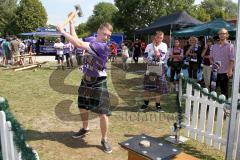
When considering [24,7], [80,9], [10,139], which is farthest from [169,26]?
[24,7]

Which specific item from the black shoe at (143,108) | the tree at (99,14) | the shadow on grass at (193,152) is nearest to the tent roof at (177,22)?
the black shoe at (143,108)

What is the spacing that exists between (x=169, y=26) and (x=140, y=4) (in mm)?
28599

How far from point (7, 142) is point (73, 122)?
3.21 m

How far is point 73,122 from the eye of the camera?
6258 millimetres

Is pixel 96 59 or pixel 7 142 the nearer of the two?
pixel 7 142

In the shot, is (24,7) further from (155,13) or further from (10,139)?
(10,139)

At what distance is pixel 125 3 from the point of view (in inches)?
1818

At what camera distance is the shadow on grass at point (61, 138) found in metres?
5.05

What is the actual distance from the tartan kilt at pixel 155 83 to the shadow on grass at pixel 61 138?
239 centimetres

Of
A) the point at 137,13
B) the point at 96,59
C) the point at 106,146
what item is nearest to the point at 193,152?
the point at 106,146

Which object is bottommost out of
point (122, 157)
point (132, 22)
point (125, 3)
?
point (122, 157)

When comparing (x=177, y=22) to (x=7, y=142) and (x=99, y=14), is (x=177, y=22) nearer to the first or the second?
(x=7, y=142)

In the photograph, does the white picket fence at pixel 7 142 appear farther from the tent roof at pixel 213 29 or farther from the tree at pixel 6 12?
the tree at pixel 6 12

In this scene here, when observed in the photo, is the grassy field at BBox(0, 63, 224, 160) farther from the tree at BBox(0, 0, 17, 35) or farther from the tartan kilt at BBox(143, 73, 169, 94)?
the tree at BBox(0, 0, 17, 35)
